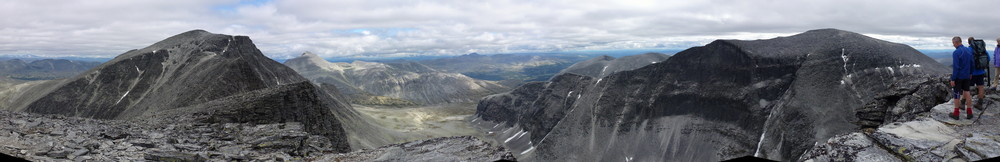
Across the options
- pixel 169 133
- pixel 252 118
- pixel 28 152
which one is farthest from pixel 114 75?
pixel 28 152

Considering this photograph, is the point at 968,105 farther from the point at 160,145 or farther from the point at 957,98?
the point at 160,145

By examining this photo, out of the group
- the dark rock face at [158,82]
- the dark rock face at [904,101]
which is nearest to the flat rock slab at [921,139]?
the dark rock face at [904,101]

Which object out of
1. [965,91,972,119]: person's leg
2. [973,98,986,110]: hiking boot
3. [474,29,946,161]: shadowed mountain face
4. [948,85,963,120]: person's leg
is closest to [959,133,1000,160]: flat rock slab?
[965,91,972,119]: person's leg

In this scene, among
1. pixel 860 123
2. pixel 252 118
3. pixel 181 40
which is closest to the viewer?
pixel 860 123

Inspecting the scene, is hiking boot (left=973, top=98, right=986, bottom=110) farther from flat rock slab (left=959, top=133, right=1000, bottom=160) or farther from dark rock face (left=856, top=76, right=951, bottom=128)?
flat rock slab (left=959, top=133, right=1000, bottom=160)

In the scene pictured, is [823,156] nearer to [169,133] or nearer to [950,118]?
[950,118]

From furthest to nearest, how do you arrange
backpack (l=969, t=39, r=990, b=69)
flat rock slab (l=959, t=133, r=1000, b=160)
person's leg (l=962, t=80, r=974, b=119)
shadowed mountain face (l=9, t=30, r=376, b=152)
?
shadowed mountain face (l=9, t=30, r=376, b=152), backpack (l=969, t=39, r=990, b=69), person's leg (l=962, t=80, r=974, b=119), flat rock slab (l=959, t=133, r=1000, b=160)

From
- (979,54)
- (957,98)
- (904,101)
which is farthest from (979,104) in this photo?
(904,101)
